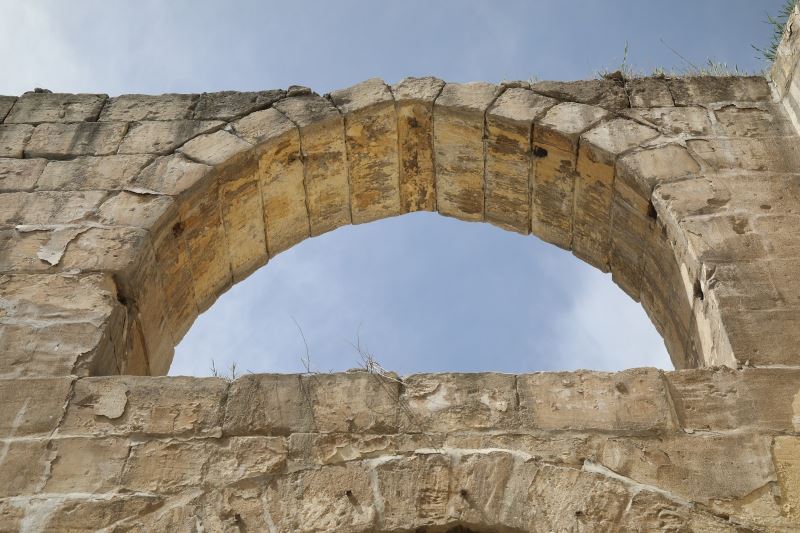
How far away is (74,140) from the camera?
5.38 metres

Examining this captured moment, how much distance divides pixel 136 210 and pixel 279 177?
102 centimetres

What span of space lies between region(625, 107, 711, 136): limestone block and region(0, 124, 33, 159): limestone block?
3.63 metres

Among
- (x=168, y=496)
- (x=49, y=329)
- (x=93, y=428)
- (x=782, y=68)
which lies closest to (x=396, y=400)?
A: (x=168, y=496)

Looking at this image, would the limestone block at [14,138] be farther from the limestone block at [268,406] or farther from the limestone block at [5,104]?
the limestone block at [268,406]

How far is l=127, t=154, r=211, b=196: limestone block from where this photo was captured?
16.3 ft

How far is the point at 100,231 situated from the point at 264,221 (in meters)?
1.21

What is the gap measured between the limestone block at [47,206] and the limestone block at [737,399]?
3.14 m

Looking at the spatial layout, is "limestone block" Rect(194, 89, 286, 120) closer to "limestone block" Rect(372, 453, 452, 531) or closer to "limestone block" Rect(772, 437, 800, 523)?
"limestone block" Rect(372, 453, 452, 531)

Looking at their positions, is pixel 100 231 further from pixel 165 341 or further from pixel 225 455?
pixel 225 455

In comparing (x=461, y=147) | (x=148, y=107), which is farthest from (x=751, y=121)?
(x=148, y=107)

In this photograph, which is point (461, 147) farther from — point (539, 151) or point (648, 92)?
point (648, 92)

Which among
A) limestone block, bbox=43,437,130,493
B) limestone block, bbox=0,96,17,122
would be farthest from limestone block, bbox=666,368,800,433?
limestone block, bbox=0,96,17,122

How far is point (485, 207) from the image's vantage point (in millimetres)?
5957

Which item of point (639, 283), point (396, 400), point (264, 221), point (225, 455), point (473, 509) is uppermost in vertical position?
point (264, 221)
